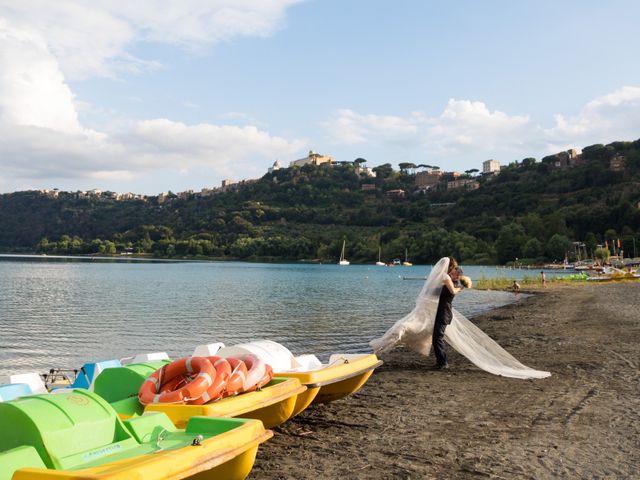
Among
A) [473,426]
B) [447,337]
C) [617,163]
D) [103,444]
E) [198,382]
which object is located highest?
[617,163]

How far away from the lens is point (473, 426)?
24.3 feet

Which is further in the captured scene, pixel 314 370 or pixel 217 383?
pixel 314 370

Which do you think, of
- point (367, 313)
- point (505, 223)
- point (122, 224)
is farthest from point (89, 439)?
point (122, 224)

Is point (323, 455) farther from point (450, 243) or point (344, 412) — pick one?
point (450, 243)

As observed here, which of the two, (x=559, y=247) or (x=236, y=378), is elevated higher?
(x=559, y=247)

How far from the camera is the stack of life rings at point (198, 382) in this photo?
5.70 meters

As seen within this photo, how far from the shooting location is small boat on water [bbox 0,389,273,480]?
12.1ft

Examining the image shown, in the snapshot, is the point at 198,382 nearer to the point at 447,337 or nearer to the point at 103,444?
the point at 103,444

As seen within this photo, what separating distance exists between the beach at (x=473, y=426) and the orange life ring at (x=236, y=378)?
0.86 m

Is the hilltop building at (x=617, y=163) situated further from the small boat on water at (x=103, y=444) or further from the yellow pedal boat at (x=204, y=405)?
the small boat on water at (x=103, y=444)

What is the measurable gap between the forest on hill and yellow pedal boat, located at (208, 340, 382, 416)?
365 ft

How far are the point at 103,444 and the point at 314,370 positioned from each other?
3.86m

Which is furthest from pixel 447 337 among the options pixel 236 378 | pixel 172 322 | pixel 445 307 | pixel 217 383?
pixel 172 322

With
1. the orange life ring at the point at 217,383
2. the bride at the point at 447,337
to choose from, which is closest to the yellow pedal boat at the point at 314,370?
the orange life ring at the point at 217,383
